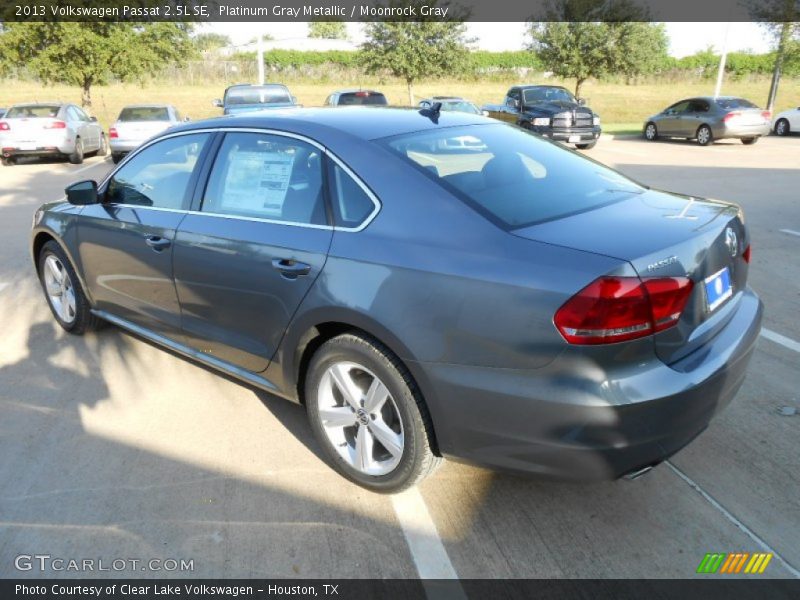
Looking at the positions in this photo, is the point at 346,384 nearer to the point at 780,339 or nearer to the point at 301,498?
the point at 301,498

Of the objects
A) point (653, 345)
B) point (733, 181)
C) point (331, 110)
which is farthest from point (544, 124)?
point (653, 345)

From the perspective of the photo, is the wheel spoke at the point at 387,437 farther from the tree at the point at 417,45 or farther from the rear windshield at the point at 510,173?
the tree at the point at 417,45

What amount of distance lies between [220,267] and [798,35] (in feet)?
89.8

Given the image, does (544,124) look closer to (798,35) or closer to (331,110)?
(798,35)

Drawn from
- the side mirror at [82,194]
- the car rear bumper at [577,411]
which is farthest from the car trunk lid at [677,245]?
the side mirror at [82,194]

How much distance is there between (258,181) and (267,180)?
63mm

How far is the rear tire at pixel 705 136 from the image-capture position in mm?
19094

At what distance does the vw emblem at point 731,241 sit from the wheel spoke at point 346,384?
5.50 feet

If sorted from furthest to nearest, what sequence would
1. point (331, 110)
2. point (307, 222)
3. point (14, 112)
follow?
1. point (14, 112)
2. point (331, 110)
3. point (307, 222)

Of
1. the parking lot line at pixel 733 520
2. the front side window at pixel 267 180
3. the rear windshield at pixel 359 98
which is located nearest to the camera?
the parking lot line at pixel 733 520

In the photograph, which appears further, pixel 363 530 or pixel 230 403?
pixel 230 403

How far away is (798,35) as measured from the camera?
77.4 ft

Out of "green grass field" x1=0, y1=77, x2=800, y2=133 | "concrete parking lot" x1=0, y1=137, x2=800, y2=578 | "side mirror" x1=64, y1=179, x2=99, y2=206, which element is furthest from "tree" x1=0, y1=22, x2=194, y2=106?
"concrete parking lot" x1=0, y1=137, x2=800, y2=578

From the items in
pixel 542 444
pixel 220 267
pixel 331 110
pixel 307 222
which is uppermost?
pixel 331 110
